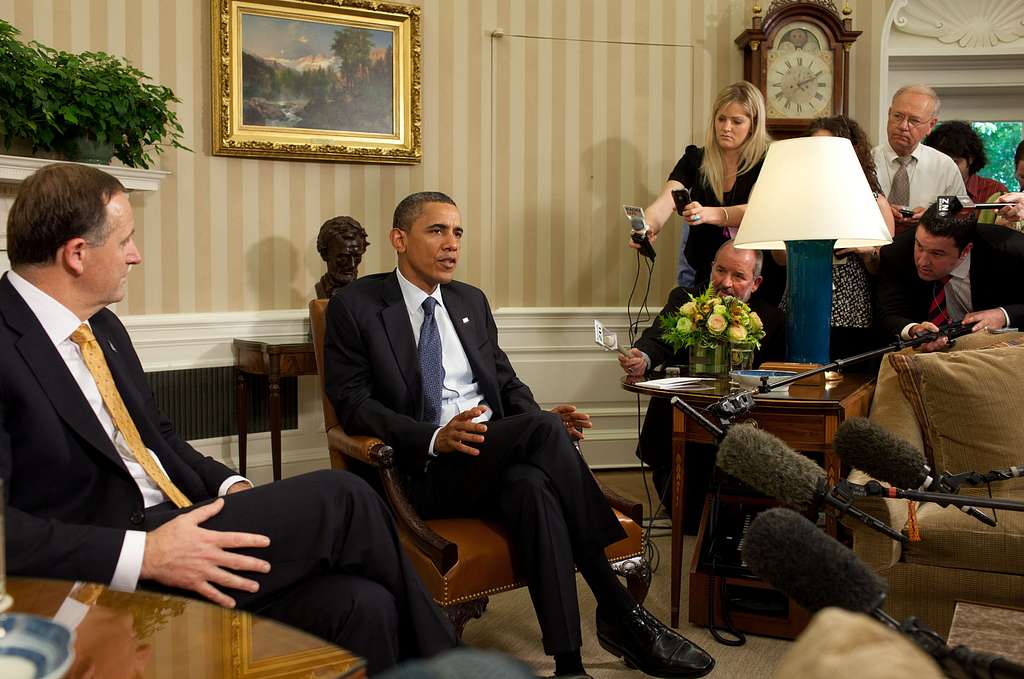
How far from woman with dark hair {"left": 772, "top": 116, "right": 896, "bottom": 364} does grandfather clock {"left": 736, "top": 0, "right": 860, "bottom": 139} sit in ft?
4.01

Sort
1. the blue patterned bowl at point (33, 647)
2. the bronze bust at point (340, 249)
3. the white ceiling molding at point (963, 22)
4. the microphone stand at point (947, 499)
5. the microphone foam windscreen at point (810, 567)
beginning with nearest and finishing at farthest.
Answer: the microphone foam windscreen at point (810, 567) → the microphone stand at point (947, 499) → the blue patterned bowl at point (33, 647) → the bronze bust at point (340, 249) → the white ceiling molding at point (963, 22)

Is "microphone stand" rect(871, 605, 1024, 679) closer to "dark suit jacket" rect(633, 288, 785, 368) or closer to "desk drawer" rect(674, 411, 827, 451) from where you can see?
"desk drawer" rect(674, 411, 827, 451)

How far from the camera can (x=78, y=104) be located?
374 centimetres

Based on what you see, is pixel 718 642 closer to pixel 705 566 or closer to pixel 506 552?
pixel 705 566

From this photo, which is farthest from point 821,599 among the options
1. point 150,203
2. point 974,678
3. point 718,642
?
point 150,203

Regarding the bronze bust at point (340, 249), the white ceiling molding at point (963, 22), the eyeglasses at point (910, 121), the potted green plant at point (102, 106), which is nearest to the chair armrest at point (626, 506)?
the bronze bust at point (340, 249)

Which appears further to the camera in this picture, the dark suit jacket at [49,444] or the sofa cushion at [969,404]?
the sofa cushion at [969,404]

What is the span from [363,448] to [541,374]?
2643mm

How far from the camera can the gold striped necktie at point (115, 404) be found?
2070 millimetres

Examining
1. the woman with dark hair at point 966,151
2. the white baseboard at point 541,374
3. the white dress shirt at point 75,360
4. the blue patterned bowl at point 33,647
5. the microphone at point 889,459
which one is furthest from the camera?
the woman with dark hair at point 966,151

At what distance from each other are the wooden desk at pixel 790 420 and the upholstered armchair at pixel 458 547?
0.91 feet

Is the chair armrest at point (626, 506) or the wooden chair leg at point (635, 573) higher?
the chair armrest at point (626, 506)

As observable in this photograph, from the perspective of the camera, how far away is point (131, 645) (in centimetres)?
136

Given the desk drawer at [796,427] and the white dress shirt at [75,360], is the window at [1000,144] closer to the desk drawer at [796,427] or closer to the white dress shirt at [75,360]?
Answer: the desk drawer at [796,427]
